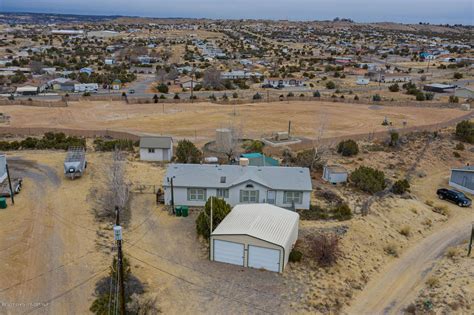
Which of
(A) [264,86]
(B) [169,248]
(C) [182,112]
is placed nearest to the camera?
(B) [169,248]

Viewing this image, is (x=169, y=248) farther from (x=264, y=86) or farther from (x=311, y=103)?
(x=264, y=86)

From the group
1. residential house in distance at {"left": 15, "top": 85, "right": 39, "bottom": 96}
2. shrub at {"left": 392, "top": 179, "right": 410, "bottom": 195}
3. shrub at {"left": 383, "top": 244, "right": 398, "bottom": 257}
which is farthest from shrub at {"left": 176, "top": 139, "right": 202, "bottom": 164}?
residential house in distance at {"left": 15, "top": 85, "right": 39, "bottom": 96}

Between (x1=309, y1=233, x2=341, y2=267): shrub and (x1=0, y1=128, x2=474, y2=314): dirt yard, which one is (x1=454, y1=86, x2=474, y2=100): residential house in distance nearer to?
(x1=0, y1=128, x2=474, y2=314): dirt yard

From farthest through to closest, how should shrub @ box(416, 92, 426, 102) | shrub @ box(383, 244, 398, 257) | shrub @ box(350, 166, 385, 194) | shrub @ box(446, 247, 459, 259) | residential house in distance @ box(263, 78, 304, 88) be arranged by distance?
residential house in distance @ box(263, 78, 304, 88)
shrub @ box(416, 92, 426, 102)
shrub @ box(350, 166, 385, 194)
shrub @ box(383, 244, 398, 257)
shrub @ box(446, 247, 459, 259)

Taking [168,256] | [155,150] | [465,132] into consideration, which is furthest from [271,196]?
[465,132]

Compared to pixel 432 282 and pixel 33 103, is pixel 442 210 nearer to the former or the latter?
pixel 432 282

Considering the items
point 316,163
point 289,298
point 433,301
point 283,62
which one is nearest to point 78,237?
point 289,298
